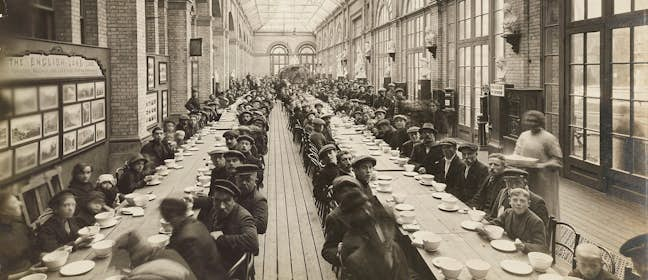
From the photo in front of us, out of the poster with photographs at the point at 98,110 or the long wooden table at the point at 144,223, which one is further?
the poster with photographs at the point at 98,110

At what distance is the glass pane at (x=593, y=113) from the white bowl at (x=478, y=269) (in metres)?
6.18

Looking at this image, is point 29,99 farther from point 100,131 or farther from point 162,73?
point 162,73

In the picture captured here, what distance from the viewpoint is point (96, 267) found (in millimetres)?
3672

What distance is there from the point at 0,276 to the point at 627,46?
8.07 m

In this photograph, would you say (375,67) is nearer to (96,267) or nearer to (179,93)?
(179,93)

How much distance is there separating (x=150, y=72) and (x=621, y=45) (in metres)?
9.65

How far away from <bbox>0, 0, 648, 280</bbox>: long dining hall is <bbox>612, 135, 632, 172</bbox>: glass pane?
0.04 m

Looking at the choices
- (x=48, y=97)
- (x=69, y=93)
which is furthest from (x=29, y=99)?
(x=69, y=93)

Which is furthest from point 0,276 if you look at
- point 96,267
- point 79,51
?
point 79,51

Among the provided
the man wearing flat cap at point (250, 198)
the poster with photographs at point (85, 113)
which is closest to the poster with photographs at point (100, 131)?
the poster with photographs at point (85, 113)

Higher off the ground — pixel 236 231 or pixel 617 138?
pixel 617 138

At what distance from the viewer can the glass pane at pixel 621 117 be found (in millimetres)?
7775

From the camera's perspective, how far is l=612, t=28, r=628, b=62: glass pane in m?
7.73

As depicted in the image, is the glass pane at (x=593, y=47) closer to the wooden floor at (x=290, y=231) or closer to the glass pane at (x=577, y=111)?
the glass pane at (x=577, y=111)
